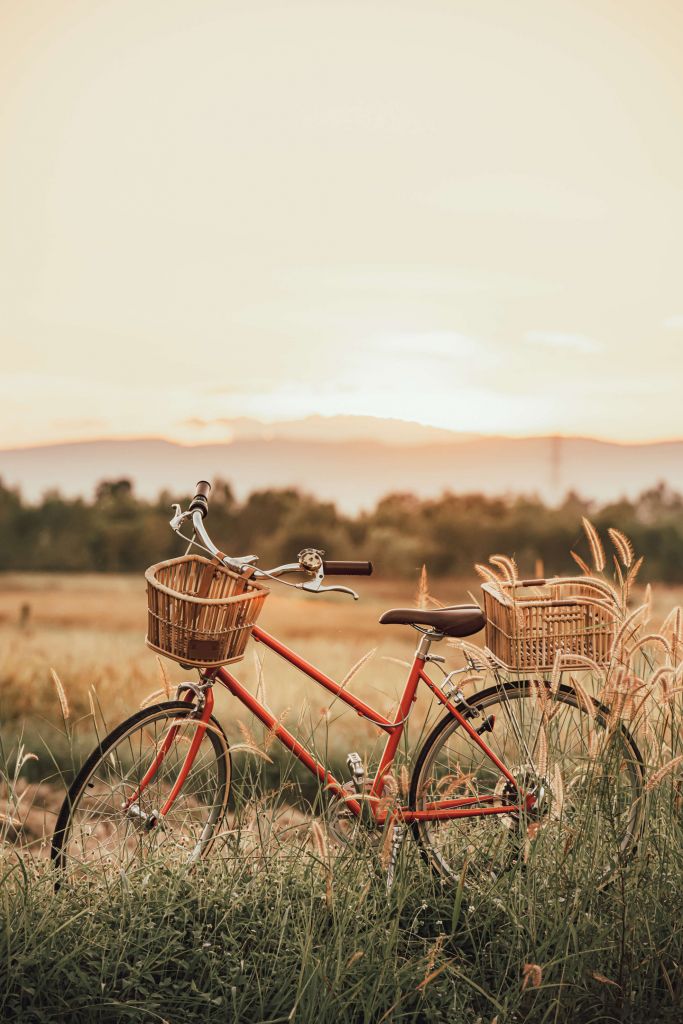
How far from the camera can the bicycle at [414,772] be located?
10.9 feet

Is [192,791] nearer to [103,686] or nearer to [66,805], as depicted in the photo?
[66,805]

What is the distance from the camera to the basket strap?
3502 mm

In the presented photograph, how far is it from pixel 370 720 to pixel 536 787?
2.04 feet

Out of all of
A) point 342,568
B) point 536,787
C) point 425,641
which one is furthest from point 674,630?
point 342,568

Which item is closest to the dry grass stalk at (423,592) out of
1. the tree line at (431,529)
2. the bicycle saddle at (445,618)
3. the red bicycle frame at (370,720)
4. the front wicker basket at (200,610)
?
the bicycle saddle at (445,618)

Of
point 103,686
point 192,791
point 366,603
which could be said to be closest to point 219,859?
point 192,791

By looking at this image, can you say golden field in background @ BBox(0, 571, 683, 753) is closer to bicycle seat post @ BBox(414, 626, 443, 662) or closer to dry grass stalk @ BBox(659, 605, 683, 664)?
bicycle seat post @ BBox(414, 626, 443, 662)

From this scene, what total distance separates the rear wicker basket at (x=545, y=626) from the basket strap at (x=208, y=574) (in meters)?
0.97

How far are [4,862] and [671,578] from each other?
40.6ft

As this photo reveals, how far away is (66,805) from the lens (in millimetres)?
3506

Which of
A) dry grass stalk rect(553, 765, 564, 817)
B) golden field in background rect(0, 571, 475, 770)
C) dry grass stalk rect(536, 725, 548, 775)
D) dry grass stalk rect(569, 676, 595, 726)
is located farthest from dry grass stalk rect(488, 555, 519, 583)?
golden field in background rect(0, 571, 475, 770)

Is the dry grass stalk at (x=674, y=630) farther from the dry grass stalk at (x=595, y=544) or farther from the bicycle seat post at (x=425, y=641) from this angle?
the bicycle seat post at (x=425, y=641)

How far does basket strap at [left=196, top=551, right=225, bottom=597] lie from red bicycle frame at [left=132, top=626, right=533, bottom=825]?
235mm

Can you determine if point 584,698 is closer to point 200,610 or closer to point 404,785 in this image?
point 404,785
